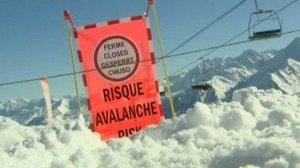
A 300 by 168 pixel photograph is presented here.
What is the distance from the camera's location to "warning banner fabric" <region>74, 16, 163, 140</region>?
8719mm

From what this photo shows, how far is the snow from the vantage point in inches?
194

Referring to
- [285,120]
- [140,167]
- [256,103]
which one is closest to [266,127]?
[285,120]

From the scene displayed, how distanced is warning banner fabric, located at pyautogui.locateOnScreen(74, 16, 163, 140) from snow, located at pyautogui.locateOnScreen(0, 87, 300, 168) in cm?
113

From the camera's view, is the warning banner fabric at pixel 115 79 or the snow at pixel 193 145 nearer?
the snow at pixel 193 145

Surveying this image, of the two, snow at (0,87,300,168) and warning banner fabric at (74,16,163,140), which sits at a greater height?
warning banner fabric at (74,16,163,140)

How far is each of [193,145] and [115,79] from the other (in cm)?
321

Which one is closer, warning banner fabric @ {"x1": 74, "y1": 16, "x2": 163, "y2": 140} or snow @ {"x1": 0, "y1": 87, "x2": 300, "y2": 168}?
snow @ {"x1": 0, "y1": 87, "x2": 300, "y2": 168}

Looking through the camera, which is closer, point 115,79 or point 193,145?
point 193,145

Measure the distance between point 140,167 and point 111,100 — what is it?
3.44 meters

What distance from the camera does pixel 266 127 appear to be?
6254 millimetres

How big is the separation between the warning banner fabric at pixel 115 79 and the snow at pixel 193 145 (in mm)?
1127

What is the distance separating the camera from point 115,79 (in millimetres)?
8742

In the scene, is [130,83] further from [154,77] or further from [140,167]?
[140,167]

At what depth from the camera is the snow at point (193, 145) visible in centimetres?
493
